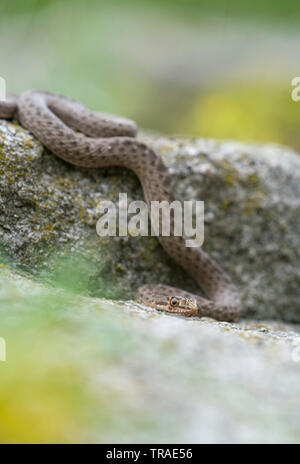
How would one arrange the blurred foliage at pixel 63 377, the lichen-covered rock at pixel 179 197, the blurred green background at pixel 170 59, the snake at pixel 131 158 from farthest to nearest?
the blurred green background at pixel 170 59, the snake at pixel 131 158, the lichen-covered rock at pixel 179 197, the blurred foliage at pixel 63 377

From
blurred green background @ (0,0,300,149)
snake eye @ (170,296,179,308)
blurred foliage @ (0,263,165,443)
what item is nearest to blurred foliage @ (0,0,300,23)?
blurred green background @ (0,0,300,149)

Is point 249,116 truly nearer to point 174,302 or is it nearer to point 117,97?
point 117,97

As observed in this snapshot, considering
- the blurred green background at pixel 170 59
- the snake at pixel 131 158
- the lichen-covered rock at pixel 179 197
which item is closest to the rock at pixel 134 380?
the lichen-covered rock at pixel 179 197

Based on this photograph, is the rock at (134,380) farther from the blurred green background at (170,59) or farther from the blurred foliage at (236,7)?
the blurred foliage at (236,7)

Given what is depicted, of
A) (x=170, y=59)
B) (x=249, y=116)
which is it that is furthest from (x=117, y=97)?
(x=170, y=59)

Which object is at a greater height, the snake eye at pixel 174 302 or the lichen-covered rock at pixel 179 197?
the lichen-covered rock at pixel 179 197

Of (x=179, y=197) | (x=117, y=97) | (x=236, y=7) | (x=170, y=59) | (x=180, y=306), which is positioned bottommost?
(x=180, y=306)
